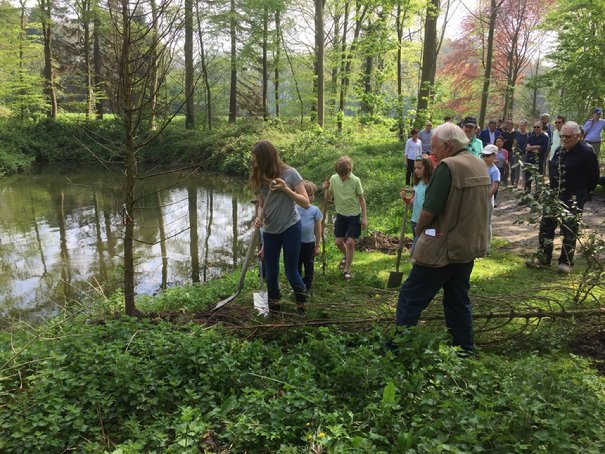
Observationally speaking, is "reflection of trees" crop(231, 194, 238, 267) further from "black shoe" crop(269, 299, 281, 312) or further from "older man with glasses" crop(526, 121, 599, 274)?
"older man with glasses" crop(526, 121, 599, 274)

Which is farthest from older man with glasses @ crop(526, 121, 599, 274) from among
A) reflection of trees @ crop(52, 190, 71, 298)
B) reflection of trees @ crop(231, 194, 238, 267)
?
reflection of trees @ crop(52, 190, 71, 298)

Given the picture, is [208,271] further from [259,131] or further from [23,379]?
[259,131]

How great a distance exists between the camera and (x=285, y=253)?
4773 mm

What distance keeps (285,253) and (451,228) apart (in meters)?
1.90

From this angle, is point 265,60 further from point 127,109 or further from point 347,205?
point 127,109

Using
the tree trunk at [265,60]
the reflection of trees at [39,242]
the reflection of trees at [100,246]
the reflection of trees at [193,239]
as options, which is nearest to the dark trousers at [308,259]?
the reflection of trees at [193,239]

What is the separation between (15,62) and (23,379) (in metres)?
29.8

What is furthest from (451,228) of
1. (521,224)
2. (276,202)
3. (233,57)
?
(233,57)

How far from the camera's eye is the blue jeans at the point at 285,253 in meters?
4.72

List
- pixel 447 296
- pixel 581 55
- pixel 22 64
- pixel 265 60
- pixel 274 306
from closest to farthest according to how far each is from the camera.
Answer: pixel 447 296 < pixel 274 306 < pixel 581 55 < pixel 22 64 < pixel 265 60

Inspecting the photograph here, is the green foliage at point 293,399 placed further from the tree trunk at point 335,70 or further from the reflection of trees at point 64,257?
the tree trunk at point 335,70

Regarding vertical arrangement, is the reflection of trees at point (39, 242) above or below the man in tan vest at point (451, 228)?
below

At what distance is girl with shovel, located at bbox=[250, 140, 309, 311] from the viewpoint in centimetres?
455

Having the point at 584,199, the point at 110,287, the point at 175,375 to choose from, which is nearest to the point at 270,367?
the point at 175,375
